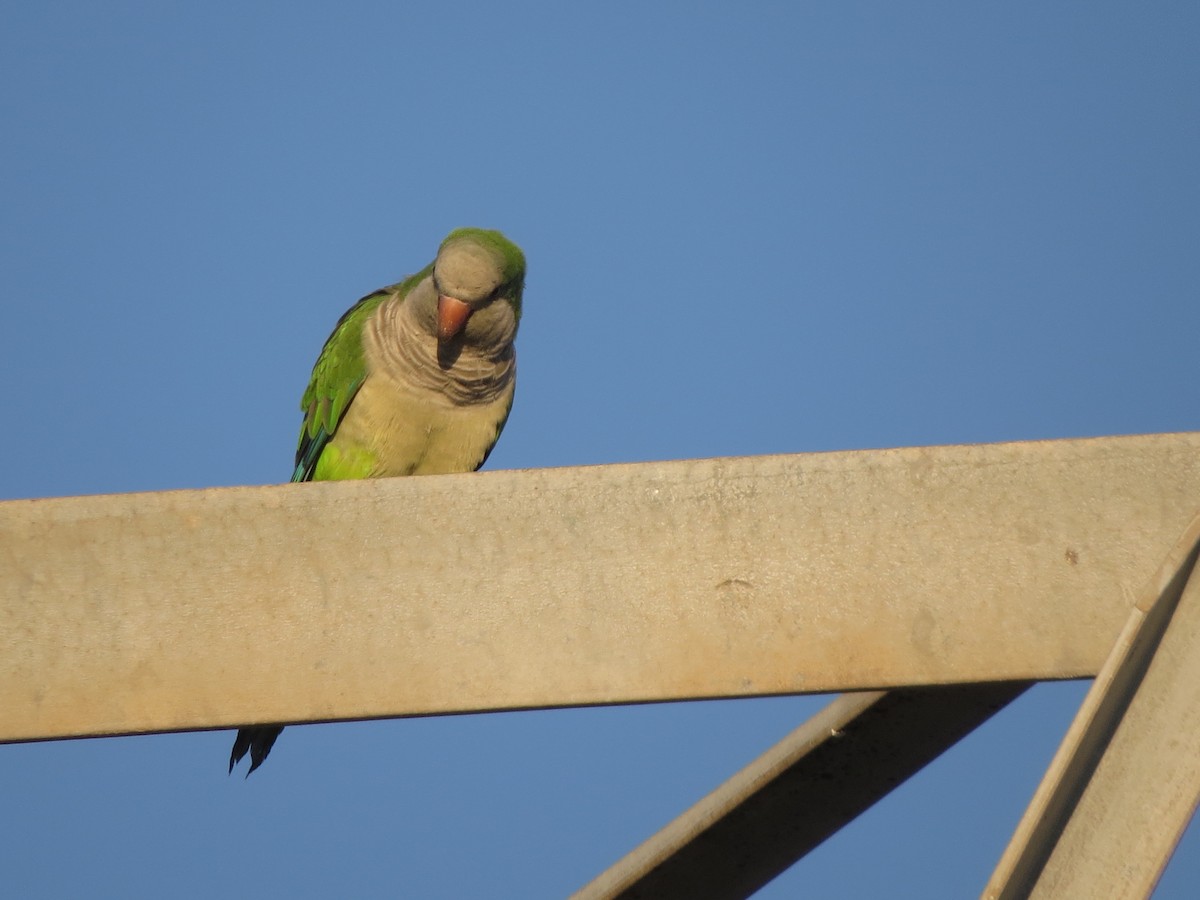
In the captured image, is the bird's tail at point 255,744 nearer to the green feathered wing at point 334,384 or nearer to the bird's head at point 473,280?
the green feathered wing at point 334,384

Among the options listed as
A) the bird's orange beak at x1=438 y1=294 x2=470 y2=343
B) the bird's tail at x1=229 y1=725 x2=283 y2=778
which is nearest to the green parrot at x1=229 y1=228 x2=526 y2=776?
the bird's orange beak at x1=438 y1=294 x2=470 y2=343

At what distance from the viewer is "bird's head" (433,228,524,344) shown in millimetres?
4098

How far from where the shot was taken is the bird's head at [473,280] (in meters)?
4.10

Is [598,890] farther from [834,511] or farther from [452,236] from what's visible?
[452,236]

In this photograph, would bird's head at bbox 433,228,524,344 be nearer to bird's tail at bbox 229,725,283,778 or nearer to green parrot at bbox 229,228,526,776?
green parrot at bbox 229,228,526,776

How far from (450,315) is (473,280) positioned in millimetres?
141

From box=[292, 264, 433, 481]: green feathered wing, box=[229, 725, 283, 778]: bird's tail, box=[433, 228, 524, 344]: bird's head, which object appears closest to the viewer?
box=[229, 725, 283, 778]: bird's tail

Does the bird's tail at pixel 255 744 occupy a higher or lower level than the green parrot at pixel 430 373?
lower

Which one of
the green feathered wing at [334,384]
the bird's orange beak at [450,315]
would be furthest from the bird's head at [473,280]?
the green feathered wing at [334,384]

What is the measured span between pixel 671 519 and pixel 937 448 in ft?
1.34

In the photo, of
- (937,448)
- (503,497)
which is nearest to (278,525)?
(503,497)

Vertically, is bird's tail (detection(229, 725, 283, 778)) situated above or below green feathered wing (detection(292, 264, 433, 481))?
below

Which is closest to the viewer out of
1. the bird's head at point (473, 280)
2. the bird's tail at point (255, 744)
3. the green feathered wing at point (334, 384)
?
the bird's tail at point (255, 744)

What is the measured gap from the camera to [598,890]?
7.71 feet
